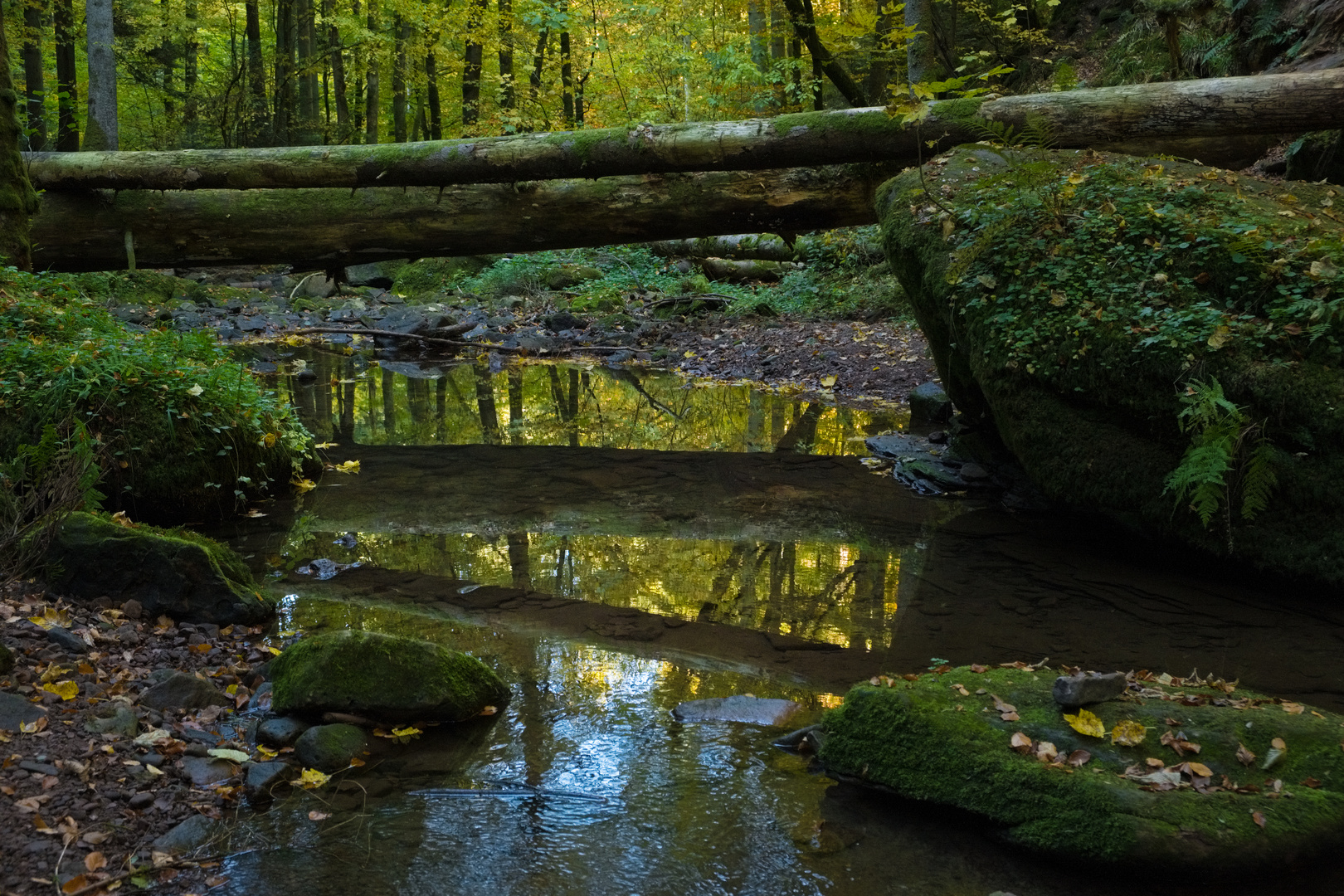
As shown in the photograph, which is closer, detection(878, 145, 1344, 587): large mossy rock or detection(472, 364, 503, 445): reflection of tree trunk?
detection(878, 145, 1344, 587): large mossy rock

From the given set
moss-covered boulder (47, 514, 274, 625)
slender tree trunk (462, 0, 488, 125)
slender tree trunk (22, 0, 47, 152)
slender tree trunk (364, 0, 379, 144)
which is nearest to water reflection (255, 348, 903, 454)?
moss-covered boulder (47, 514, 274, 625)

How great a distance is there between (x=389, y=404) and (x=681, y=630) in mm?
6765

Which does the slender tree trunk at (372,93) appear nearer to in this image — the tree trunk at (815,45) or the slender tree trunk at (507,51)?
the slender tree trunk at (507,51)

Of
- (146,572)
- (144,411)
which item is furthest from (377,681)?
(144,411)

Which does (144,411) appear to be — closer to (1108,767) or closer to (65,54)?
(1108,767)

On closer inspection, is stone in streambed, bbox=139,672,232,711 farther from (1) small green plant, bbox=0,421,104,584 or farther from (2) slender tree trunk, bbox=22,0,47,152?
(2) slender tree trunk, bbox=22,0,47,152

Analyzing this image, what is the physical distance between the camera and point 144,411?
607cm

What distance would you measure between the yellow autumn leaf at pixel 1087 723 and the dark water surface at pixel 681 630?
526mm

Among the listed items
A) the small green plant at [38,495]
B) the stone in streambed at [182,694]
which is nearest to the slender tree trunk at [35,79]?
the small green plant at [38,495]

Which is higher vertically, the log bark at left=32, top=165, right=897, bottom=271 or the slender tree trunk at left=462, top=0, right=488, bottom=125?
the slender tree trunk at left=462, top=0, right=488, bottom=125

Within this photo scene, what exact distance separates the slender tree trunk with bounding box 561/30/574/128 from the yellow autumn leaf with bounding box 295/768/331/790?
22.4 m

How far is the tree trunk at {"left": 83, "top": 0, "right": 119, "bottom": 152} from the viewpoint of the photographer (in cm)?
1469

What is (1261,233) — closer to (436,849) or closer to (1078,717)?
(1078,717)

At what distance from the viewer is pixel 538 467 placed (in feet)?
26.9
